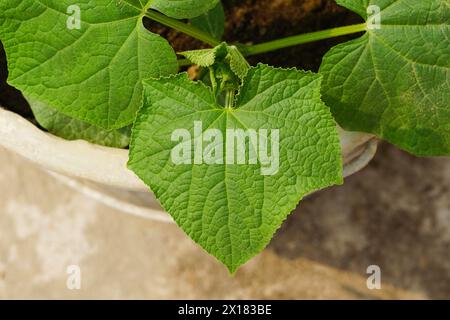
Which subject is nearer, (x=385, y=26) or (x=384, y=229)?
(x=385, y=26)

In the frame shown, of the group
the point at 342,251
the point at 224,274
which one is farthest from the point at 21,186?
the point at 342,251

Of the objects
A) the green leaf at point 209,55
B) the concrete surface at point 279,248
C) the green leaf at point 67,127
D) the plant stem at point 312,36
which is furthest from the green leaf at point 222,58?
the concrete surface at point 279,248

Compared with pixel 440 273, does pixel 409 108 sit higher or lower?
higher

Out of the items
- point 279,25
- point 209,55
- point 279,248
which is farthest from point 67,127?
point 279,248

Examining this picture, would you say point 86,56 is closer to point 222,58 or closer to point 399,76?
point 222,58

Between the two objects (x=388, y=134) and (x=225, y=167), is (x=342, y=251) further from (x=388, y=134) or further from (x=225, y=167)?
(x=225, y=167)

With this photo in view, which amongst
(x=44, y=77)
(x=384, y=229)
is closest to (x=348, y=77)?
(x=44, y=77)

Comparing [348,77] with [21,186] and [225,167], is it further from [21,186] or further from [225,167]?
[21,186]
